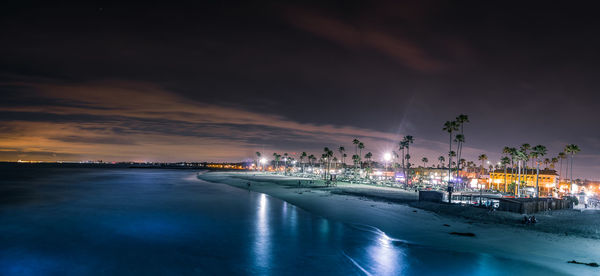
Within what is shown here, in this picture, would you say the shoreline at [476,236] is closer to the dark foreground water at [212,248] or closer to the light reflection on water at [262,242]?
the dark foreground water at [212,248]

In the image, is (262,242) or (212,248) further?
(262,242)

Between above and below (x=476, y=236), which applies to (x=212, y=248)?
below

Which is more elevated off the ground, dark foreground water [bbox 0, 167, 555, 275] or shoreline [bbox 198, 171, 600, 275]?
shoreline [bbox 198, 171, 600, 275]

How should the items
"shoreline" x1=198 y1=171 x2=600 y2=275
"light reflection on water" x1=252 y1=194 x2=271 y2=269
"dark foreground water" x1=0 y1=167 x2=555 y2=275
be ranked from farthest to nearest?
"light reflection on water" x1=252 y1=194 x2=271 y2=269
"shoreline" x1=198 y1=171 x2=600 y2=275
"dark foreground water" x1=0 y1=167 x2=555 y2=275

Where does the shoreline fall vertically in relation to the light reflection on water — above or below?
above

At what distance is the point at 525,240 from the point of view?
23469 mm

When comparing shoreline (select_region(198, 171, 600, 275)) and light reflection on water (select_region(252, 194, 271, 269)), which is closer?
shoreline (select_region(198, 171, 600, 275))

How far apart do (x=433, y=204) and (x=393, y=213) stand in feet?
24.6

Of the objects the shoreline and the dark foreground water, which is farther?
the shoreline

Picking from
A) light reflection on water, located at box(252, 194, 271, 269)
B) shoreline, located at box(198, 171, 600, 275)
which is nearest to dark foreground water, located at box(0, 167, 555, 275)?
light reflection on water, located at box(252, 194, 271, 269)

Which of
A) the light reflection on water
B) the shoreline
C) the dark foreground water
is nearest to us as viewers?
the dark foreground water

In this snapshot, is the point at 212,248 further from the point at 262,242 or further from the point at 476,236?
the point at 476,236

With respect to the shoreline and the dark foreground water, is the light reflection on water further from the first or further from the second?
the shoreline

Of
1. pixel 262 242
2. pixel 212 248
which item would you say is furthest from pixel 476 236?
pixel 212 248
